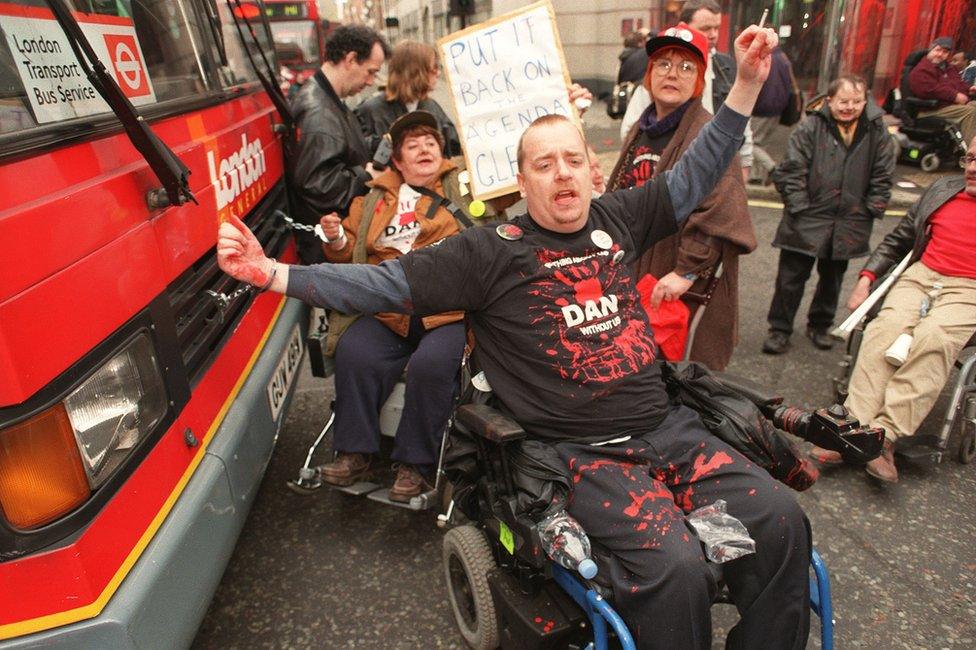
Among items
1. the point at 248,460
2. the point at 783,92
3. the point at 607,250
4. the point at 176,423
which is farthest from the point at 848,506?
the point at 783,92

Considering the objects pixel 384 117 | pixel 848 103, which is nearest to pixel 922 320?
pixel 848 103

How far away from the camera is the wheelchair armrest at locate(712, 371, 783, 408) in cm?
245

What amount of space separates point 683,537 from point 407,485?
1384 mm

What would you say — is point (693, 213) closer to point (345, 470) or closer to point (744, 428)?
point (744, 428)

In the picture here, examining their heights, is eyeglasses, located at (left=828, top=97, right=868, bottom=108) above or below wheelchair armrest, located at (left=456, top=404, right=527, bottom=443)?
above

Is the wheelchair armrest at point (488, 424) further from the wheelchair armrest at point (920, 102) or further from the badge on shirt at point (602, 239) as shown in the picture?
the wheelchair armrest at point (920, 102)

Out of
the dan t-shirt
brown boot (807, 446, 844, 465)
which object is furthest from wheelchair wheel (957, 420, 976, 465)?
the dan t-shirt

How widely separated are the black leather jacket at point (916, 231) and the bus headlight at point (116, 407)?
346 centimetres

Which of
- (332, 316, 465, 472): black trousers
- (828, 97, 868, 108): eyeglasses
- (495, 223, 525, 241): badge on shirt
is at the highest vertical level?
(828, 97, 868, 108): eyeglasses

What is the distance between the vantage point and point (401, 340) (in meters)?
3.23

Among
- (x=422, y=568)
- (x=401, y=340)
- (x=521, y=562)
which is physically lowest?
(x=422, y=568)

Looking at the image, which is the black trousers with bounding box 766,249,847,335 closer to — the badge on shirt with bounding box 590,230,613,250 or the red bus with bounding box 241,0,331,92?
the badge on shirt with bounding box 590,230,613,250

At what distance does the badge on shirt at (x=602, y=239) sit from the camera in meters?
2.46

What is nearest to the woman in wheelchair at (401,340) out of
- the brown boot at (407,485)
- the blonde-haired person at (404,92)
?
the brown boot at (407,485)
